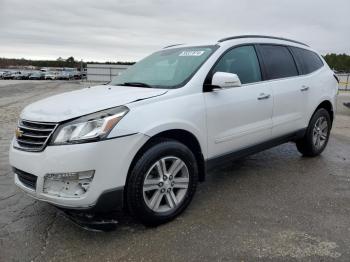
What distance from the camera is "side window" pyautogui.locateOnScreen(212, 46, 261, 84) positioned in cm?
413

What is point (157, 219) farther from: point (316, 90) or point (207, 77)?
point (316, 90)

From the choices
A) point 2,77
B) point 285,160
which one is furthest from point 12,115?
point 2,77

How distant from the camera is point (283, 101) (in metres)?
4.80

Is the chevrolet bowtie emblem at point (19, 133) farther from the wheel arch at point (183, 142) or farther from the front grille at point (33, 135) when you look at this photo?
the wheel arch at point (183, 142)

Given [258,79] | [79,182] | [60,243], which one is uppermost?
[258,79]

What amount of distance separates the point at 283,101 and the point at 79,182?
2.97 metres

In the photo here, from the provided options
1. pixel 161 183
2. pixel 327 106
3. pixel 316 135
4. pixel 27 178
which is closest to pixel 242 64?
pixel 161 183

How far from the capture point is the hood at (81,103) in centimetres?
311

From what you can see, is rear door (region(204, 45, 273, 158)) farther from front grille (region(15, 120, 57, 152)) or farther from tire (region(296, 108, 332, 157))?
front grille (region(15, 120, 57, 152))

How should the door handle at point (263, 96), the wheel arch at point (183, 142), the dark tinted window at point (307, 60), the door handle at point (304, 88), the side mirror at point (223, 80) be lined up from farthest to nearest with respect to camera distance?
1. the dark tinted window at point (307, 60)
2. the door handle at point (304, 88)
3. the door handle at point (263, 96)
4. the side mirror at point (223, 80)
5. the wheel arch at point (183, 142)

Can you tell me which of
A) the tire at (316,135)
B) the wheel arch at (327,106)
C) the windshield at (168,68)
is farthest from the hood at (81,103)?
the wheel arch at (327,106)

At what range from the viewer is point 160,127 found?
129 inches

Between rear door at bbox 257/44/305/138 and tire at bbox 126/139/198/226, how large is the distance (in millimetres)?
1680

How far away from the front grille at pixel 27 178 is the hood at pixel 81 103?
481 millimetres
